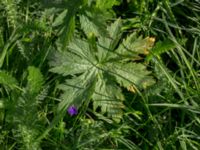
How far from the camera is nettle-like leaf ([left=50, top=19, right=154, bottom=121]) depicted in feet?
6.48

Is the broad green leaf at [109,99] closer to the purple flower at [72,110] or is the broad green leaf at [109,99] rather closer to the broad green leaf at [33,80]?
the purple flower at [72,110]

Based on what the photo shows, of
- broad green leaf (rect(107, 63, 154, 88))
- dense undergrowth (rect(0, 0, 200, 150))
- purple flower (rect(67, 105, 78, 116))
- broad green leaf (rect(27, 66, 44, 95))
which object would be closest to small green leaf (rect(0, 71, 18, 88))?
dense undergrowth (rect(0, 0, 200, 150))

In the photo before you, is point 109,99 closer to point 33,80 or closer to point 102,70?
point 102,70

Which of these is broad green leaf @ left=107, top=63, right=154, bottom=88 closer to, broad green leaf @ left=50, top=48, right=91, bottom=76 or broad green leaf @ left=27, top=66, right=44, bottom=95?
broad green leaf @ left=50, top=48, right=91, bottom=76

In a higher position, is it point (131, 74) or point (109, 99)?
point (131, 74)

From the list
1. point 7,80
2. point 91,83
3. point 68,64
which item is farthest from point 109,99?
point 7,80

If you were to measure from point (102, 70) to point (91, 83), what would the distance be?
0.08 m

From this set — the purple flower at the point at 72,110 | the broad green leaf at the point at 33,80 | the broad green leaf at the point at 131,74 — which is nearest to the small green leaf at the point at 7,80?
the broad green leaf at the point at 33,80

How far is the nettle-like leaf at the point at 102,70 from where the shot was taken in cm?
197

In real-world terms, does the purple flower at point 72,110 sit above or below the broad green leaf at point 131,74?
below

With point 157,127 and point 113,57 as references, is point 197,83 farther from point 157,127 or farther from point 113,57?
point 113,57

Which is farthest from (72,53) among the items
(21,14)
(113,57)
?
(21,14)

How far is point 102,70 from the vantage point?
6.61ft

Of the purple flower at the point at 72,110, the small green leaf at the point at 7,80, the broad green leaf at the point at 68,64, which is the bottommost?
the purple flower at the point at 72,110
